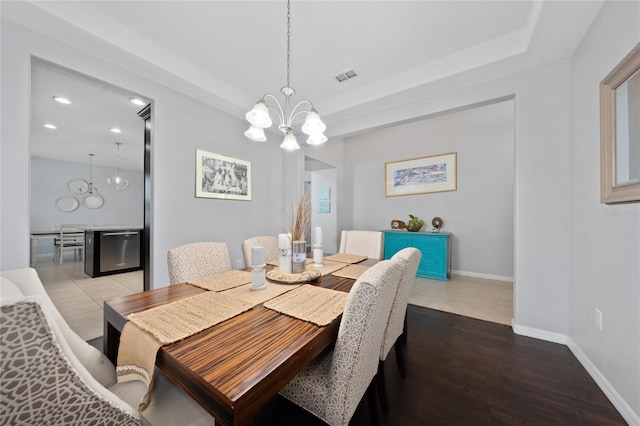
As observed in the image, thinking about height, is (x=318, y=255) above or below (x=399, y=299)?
above

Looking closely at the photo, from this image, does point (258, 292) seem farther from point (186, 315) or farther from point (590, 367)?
point (590, 367)

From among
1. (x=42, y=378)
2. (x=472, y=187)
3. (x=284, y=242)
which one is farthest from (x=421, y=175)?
(x=42, y=378)

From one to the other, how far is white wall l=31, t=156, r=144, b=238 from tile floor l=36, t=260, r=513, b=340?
9.06ft

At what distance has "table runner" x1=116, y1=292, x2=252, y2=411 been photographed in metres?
0.82

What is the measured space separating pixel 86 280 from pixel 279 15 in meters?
4.99

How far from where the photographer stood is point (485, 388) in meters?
1.47

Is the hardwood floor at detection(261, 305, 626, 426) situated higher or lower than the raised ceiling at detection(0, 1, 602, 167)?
lower

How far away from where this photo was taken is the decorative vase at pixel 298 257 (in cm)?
165

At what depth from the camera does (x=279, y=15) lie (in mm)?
1809

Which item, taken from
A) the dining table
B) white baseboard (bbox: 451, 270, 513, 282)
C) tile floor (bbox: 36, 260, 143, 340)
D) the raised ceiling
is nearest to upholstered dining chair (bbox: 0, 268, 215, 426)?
the dining table

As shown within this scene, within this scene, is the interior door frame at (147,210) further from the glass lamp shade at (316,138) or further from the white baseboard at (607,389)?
the white baseboard at (607,389)

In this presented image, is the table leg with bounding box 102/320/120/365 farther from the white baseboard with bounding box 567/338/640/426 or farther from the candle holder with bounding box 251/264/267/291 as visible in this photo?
the white baseboard with bounding box 567/338/640/426

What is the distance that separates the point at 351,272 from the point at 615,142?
181cm

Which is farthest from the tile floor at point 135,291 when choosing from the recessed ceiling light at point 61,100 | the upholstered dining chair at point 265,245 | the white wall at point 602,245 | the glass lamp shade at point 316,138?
the recessed ceiling light at point 61,100
